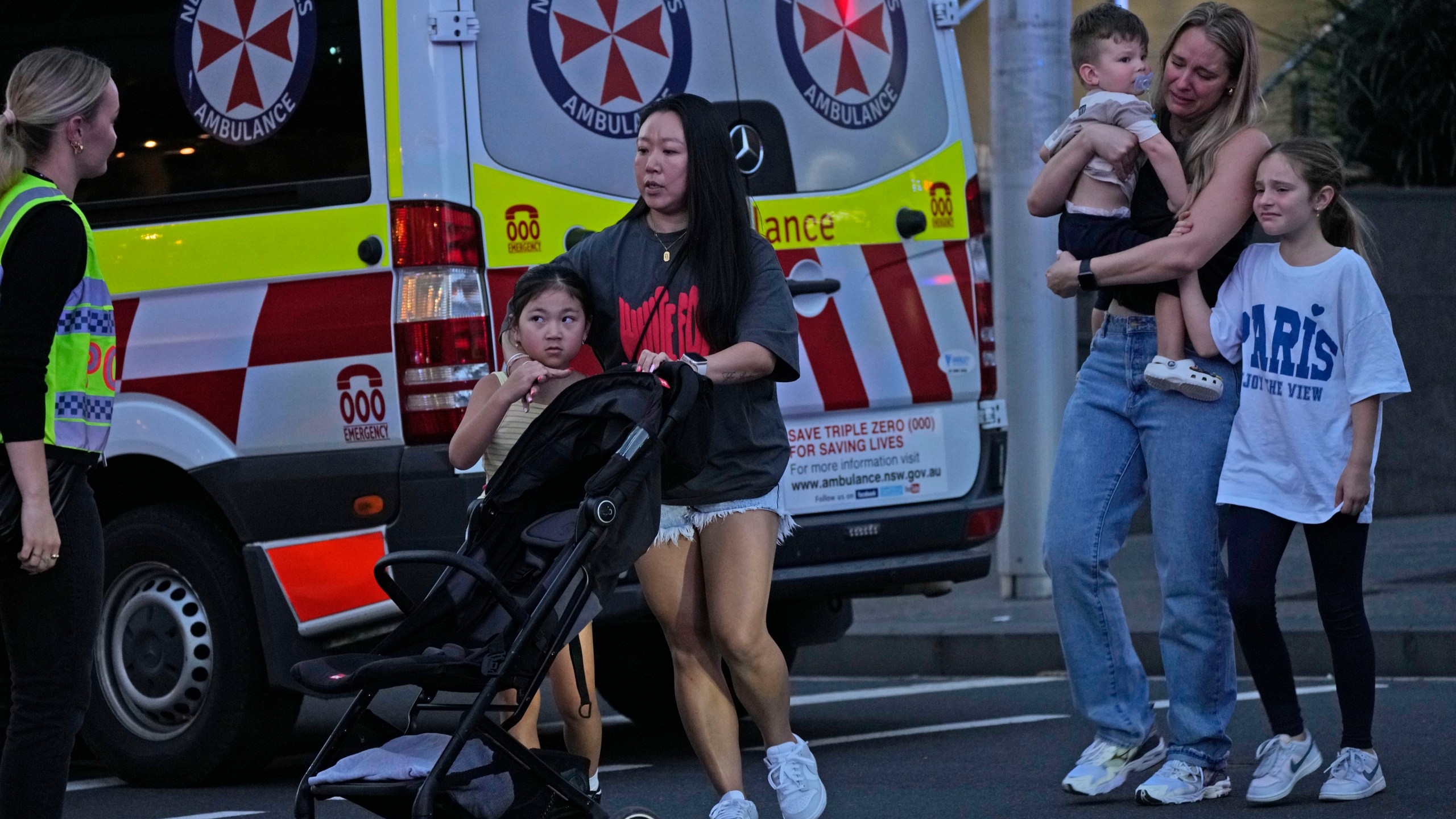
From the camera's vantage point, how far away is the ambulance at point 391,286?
18.4ft

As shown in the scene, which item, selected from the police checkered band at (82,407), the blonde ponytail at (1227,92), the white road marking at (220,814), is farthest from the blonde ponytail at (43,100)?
the blonde ponytail at (1227,92)

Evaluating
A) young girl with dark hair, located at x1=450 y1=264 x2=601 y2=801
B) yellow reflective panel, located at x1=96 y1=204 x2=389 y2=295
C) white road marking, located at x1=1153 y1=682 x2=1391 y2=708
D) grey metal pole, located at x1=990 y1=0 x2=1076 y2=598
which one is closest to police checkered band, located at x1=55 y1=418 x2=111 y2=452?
young girl with dark hair, located at x1=450 y1=264 x2=601 y2=801

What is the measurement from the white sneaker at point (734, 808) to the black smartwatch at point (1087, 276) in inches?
59.7

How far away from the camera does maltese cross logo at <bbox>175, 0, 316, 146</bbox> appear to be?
5.77 metres

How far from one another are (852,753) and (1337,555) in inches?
72.9

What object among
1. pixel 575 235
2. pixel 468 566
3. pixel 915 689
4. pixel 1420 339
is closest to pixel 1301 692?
pixel 915 689

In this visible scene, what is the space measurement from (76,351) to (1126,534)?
2.59 metres

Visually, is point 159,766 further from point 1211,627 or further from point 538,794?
point 1211,627

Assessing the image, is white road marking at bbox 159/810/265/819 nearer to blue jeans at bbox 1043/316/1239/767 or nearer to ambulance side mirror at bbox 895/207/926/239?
blue jeans at bbox 1043/316/1239/767

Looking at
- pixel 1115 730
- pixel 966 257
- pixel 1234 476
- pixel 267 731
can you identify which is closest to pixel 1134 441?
pixel 1234 476

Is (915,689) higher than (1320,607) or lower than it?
lower

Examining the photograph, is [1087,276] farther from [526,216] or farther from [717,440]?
[526,216]

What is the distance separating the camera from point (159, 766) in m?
6.07

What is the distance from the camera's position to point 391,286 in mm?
5590
